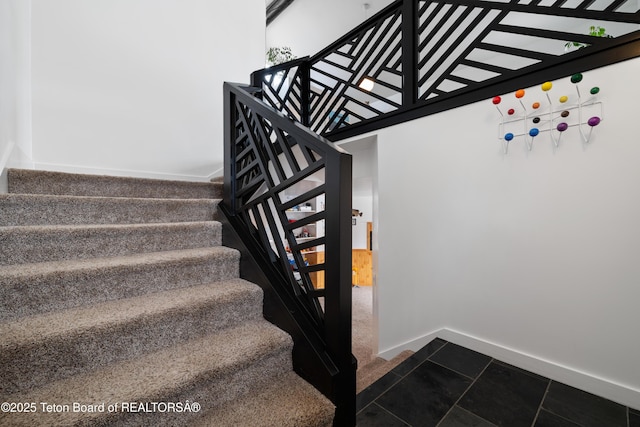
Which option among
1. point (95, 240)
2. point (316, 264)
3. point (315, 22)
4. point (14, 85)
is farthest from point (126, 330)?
point (315, 22)

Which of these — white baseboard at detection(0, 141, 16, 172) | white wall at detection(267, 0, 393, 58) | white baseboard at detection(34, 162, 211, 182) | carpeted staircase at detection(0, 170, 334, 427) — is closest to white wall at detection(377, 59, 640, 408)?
carpeted staircase at detection(0, 170, 334, 427)

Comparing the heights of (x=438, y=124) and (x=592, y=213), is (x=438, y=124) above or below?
above

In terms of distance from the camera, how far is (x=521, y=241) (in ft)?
4.95

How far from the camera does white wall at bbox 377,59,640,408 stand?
1.24 m

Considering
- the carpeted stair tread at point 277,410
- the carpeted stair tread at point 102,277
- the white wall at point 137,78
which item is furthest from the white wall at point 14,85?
the carpeted stair tread at point 277,410

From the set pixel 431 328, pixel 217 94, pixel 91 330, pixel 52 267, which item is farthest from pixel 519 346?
pixel 217 94

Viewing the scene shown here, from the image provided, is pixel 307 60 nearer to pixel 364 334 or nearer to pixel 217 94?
pixel 217 94

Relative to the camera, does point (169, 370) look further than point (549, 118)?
No

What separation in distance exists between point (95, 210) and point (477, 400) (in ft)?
7.15

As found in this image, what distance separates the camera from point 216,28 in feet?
9.84

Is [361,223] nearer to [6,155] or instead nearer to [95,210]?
[95,210]

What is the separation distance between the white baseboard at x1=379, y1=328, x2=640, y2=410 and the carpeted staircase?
117cm

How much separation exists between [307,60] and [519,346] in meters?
2.94

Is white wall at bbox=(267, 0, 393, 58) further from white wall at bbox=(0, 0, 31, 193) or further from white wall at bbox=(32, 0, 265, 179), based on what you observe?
white wall at bbox=(0, 0, 31, 193)
